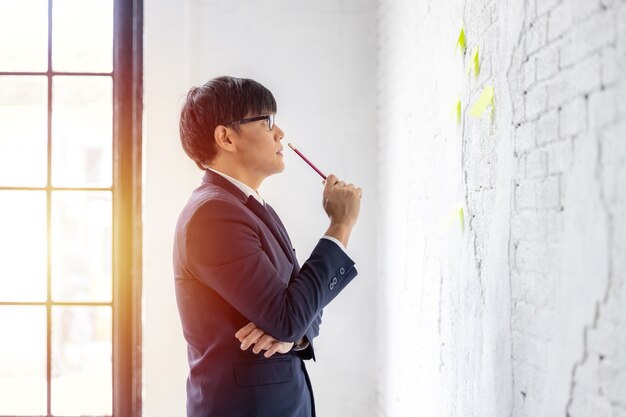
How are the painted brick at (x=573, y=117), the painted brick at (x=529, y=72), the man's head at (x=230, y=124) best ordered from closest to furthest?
the painted brick at (x=573, y=117)
the painted brick at (x=529, y=72)
the man's head at (x=230, y=124)

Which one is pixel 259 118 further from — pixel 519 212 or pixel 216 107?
pixel 519 212

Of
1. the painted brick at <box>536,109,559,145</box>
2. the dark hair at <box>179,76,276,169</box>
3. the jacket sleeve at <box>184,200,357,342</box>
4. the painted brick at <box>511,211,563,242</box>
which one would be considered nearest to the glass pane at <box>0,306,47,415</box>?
the dark hair at <box>179,76,276,169</box>

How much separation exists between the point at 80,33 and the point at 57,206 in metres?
0.82

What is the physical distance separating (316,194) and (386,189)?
363 mm

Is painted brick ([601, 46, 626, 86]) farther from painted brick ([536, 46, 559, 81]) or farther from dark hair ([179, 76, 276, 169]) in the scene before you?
dark hair ([179, 76, 276, 169])

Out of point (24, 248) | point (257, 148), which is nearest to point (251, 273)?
point (257, 148)

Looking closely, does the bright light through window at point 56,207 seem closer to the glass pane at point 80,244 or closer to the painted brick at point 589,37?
the glass pane at point 80,244

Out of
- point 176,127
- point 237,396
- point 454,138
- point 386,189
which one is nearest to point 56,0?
point 176,127

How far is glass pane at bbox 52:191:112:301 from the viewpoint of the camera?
3.42m

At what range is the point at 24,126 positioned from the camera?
3.45 meters

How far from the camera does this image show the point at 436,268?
7.35ft

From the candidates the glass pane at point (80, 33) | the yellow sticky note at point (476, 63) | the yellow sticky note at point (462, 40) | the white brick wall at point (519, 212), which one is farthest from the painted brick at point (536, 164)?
the glass pane at point (80, 33)

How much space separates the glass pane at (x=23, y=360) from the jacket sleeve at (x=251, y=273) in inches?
81.9

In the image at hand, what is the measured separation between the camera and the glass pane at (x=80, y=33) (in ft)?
11.3
